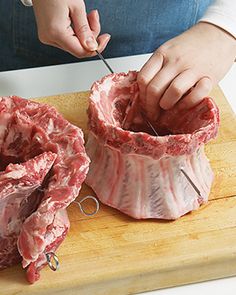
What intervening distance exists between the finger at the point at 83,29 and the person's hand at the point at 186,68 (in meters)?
0.09

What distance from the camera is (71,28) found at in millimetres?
1149

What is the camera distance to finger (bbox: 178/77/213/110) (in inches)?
41.1

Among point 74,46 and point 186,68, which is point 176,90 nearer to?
point 186,68

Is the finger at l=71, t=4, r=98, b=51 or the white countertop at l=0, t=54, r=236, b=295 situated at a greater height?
the finger at l=71, t=4, r=98, b=51

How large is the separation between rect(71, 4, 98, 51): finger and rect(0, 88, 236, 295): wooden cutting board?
21 cm

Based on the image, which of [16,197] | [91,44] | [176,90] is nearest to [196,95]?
[176,90]

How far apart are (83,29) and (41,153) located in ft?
0.81

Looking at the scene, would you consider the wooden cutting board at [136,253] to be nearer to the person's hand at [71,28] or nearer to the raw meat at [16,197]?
the raw meat at [16,197]

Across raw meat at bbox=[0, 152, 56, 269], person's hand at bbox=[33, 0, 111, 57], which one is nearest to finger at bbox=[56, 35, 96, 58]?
person's hand at bbox=[33, 0, 111, 57]

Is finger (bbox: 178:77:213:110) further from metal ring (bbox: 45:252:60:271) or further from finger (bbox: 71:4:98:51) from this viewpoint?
metal ring (bbox: 45:252:60:271)

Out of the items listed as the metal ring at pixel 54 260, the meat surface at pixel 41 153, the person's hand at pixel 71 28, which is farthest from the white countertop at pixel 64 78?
the metal ring at pixel 54 260

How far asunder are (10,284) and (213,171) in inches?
13.0

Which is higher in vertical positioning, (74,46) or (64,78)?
(74,46)

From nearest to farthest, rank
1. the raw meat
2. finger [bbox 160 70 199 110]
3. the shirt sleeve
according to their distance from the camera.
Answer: the raw meat → finger [bbox 160 70 199 110] → the shirt sleeve
